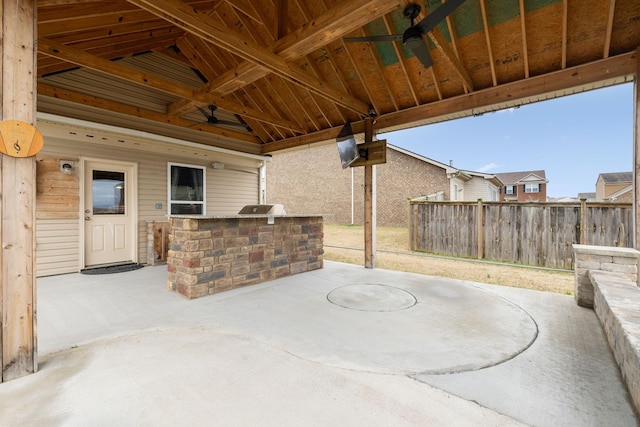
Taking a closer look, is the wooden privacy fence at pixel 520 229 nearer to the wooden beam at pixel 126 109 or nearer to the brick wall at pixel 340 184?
the wooden beam at pixel 126 109

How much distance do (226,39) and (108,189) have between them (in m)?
4.47

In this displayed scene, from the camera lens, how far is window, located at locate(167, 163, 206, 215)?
22.5 ft

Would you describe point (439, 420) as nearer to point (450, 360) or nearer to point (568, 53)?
point (450, 360)

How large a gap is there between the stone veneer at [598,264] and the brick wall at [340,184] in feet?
37.4

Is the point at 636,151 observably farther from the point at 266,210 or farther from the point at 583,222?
the point at 266,210

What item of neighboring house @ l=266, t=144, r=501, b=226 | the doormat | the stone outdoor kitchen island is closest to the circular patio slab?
the stone outdoor kitchen island

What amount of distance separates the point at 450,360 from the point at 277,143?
7.12 metres

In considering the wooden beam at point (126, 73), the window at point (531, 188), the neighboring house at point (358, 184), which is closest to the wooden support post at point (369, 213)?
the wooden beam at point (126, 73)

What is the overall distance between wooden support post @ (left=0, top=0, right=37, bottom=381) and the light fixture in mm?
4016

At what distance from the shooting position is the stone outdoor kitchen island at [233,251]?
4.01 metres

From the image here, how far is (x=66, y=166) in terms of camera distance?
208 inches

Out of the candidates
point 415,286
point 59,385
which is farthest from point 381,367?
point 415,286

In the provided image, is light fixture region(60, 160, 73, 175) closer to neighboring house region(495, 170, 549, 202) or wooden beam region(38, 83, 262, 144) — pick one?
wooden beam region(38, 83, 262, 144)

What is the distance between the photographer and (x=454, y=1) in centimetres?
263
